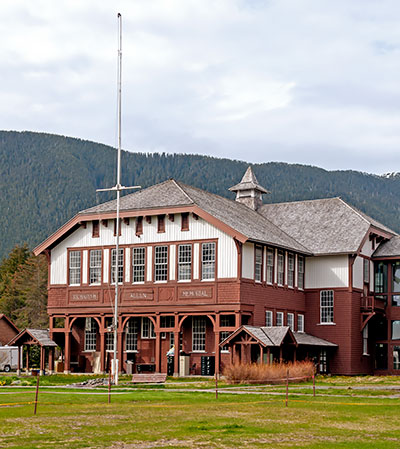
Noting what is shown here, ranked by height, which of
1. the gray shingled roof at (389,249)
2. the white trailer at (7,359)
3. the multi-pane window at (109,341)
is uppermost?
the gray shingled roof at (389,249)

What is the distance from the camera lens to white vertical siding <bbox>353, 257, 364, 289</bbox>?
172 ft

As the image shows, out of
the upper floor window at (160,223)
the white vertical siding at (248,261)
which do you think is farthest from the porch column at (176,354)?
the upper floor window at (160,223)

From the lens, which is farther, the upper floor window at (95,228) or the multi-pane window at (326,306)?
the multi-pane window at (326,306)

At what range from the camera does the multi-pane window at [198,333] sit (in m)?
48.5

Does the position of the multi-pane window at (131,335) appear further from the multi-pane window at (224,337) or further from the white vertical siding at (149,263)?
the multi-pane window at (224,337)

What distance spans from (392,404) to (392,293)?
29.8m

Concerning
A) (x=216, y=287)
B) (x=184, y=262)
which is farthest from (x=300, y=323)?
(x=184, y=262)

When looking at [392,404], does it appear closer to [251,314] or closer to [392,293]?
[251,314]

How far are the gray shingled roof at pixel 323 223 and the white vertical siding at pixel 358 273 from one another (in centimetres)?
170

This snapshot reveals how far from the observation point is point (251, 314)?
1831 inches

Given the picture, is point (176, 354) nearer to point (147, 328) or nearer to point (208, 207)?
point (147, 328)

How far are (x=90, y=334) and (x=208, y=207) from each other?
37.5 feet

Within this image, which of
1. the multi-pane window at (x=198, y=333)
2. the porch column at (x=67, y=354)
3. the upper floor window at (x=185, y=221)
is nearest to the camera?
the upper floor window at (x=185, y=221)

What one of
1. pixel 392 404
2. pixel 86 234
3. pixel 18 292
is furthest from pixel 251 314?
pixel 18 292
